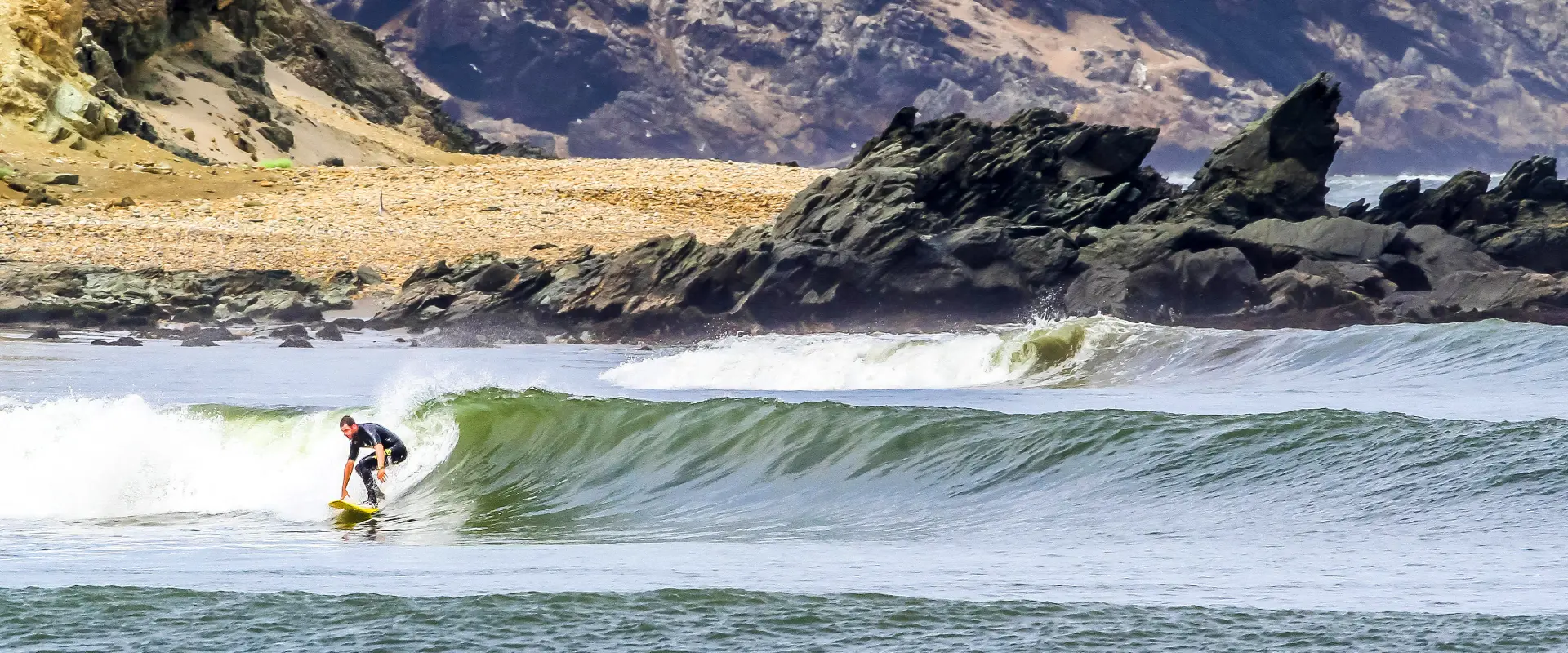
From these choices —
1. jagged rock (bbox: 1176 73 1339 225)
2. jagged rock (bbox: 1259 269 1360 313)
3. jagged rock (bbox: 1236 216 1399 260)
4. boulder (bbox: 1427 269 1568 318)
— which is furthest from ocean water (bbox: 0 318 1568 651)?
jagged rock (bbox: 1176 73 1339 225)

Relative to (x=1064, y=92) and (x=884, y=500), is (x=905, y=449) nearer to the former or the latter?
(x=884, y=500)

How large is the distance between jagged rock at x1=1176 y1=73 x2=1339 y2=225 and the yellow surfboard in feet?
66.8

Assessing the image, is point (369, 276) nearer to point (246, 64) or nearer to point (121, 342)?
point (121, 342)

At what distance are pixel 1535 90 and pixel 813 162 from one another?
70.1 m

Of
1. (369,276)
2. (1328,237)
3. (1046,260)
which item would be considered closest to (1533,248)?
(1328,237)

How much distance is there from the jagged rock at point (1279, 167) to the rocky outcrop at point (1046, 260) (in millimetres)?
38

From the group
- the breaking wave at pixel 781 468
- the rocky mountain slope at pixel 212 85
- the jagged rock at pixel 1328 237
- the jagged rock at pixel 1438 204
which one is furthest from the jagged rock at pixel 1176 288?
the rocky mountain slope at pixel 212 85

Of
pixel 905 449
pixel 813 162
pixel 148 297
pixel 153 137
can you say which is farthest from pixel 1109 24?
pixel 905 449

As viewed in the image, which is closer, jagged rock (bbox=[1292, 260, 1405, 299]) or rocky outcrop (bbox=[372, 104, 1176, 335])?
jagged rock (bbox=[1292, 260, 1405, 299])

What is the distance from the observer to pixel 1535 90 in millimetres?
178250

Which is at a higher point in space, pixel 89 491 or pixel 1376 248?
pixel 1376 248

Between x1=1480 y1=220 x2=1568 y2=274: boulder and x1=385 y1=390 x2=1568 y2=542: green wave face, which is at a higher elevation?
x1=1480 y1=220 x2=1568 y2=274: boulder

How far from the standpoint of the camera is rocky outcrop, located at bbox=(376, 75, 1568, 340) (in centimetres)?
2805

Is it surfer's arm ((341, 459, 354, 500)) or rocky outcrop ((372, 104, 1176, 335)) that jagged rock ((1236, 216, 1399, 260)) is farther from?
surfer's arm ((341, 459, 354, 500))
